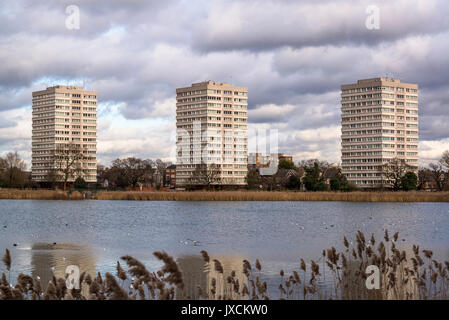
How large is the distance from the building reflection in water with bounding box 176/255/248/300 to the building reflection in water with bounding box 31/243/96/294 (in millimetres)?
3009

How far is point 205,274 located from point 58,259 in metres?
7.47

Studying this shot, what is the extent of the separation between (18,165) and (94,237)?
133866mm

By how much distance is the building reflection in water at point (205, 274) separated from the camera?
14531 millimetres

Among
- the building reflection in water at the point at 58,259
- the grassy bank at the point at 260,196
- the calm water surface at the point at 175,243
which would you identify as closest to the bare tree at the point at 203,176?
the grassy bank at the point at 260,196

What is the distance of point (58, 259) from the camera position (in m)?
22.5

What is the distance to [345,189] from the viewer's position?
12875cm

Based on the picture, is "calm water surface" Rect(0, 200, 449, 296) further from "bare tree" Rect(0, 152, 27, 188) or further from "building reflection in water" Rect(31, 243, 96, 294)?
"bare tree" Rect(0, 152, 27, 188)

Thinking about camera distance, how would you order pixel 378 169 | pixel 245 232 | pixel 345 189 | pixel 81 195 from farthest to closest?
pixel 378 169, pixel 345 189, pixel 81 195, pixel 245 232

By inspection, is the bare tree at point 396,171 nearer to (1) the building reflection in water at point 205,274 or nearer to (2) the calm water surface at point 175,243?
(2) the calm water surface at point 175,243

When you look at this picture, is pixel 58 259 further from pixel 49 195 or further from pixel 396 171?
pixel 396 171

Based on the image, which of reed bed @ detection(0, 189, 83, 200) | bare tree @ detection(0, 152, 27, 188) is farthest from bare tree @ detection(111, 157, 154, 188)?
reed bed @ detection(0, 189, 83, 200)
